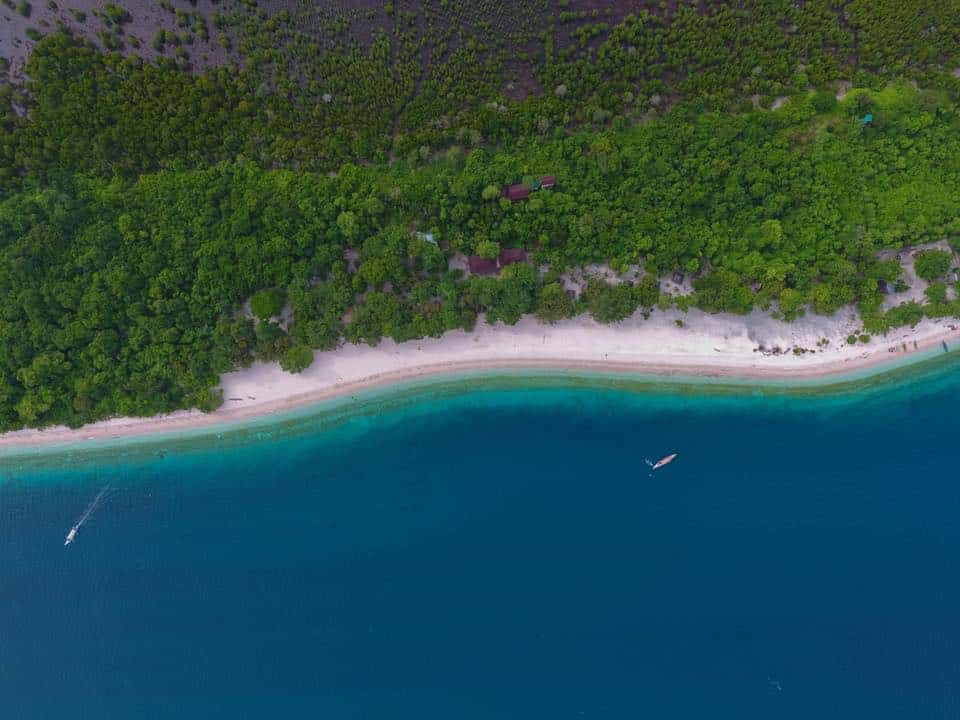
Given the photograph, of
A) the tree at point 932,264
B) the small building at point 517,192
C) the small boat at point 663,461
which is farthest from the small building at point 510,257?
the tree at point 932,264

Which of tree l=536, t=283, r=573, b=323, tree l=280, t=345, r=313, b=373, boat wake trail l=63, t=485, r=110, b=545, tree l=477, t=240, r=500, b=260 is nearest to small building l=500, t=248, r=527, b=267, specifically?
tree l=477, t=240, r=500, b=260

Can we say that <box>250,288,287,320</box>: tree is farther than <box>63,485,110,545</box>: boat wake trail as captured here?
No

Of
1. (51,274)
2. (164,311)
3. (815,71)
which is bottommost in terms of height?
(164,311)

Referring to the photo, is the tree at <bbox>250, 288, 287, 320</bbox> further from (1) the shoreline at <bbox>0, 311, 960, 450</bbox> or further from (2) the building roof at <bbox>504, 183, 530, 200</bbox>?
(2) the building roof at <bbox>504, 183, 530, 200</bbox>

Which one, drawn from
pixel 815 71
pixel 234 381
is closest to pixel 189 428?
pixel 234 381

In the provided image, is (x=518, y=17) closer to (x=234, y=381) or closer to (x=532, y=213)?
(x=532, y=213)

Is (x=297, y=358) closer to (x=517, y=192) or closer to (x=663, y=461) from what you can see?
(x=517, y=192)
